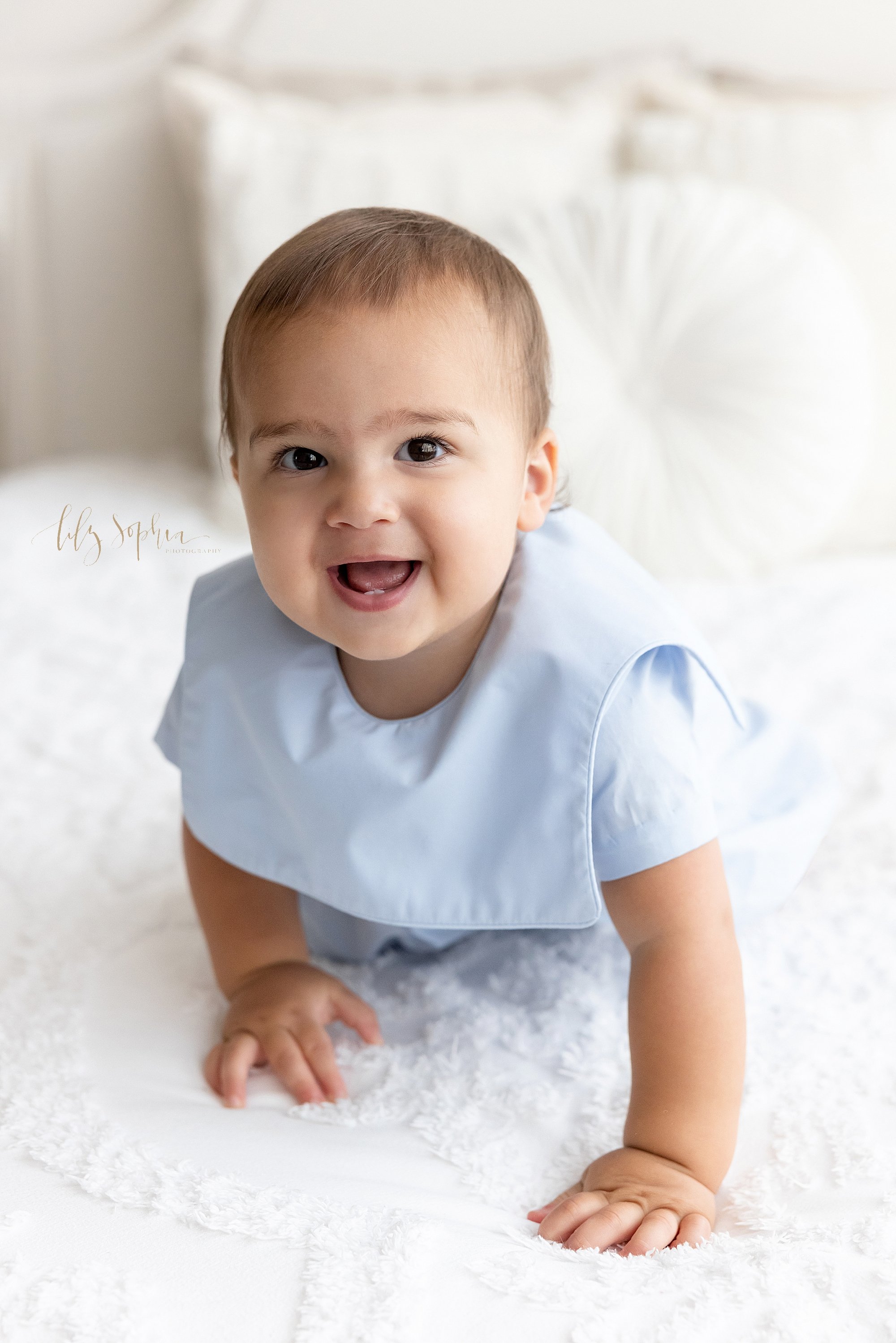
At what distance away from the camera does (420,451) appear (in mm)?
693

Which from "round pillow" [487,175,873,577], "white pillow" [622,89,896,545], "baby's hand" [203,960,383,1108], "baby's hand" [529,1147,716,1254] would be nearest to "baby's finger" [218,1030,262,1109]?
"baby's hand" [203,960,383,1108]

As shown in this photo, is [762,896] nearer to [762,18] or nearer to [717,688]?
[717,688]

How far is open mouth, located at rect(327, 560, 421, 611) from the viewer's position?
71cm

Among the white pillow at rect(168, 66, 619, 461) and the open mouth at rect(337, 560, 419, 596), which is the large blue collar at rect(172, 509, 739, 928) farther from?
the white pillow at rect(168, 66, 619, 461)

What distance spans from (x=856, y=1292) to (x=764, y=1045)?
0.81ft

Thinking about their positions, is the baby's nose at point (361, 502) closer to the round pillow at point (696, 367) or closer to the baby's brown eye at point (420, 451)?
the baby's brown eye at point (420, 451)

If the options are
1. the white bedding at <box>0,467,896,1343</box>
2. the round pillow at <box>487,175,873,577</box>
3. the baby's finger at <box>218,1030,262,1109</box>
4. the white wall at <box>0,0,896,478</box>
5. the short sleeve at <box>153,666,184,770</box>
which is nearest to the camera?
the white bedding at <box>0,467,896,1343</box>

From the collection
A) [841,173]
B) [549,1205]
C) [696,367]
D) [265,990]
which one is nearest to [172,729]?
[265,990]

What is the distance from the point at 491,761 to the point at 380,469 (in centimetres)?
21

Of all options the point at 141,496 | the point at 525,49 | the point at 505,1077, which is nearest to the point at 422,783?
the point at 505,1077

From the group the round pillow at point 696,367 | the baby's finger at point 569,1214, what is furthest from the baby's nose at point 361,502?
the round pillow at point 696,367

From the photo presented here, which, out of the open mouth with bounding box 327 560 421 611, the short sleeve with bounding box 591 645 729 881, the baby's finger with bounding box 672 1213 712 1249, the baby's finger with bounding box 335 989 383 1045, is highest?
the open mouth with bounding box 327 560 421 611

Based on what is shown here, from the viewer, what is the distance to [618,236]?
1457mm

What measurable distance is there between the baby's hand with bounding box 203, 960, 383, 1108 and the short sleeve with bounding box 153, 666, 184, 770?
184 millimetres
